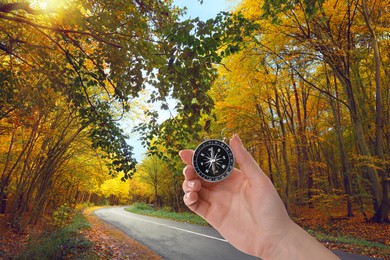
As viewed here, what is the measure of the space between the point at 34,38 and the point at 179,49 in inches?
236

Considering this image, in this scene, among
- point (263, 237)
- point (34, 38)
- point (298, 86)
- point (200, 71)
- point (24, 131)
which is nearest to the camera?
point (263, 237)

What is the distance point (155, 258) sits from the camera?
8.65m

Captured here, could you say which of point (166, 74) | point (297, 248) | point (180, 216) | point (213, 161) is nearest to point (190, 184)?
point (213, 161)

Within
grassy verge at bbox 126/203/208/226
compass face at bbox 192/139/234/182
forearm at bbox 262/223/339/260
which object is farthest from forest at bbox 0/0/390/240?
grassy verge at bbox 126/203/208/226

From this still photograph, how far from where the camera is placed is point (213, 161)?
→ 2.28m

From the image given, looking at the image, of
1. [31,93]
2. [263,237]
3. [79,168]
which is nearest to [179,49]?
[263,237]

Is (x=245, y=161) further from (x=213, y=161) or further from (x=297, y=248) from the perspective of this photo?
(x=297, y=248)

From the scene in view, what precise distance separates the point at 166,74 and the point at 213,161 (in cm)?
265

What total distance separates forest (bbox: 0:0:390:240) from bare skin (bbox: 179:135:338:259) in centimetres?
190

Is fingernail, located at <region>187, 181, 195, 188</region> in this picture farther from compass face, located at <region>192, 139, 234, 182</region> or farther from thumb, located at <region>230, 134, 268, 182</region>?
thumb, located at <region>230, 134, 268, 182</region>

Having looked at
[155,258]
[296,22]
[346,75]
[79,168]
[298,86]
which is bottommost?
[155,258]

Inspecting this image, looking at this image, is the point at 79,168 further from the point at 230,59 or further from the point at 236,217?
the point at 236,217

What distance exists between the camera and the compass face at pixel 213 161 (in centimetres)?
222

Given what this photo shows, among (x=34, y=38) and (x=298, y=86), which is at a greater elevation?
(x=298, y=86)
